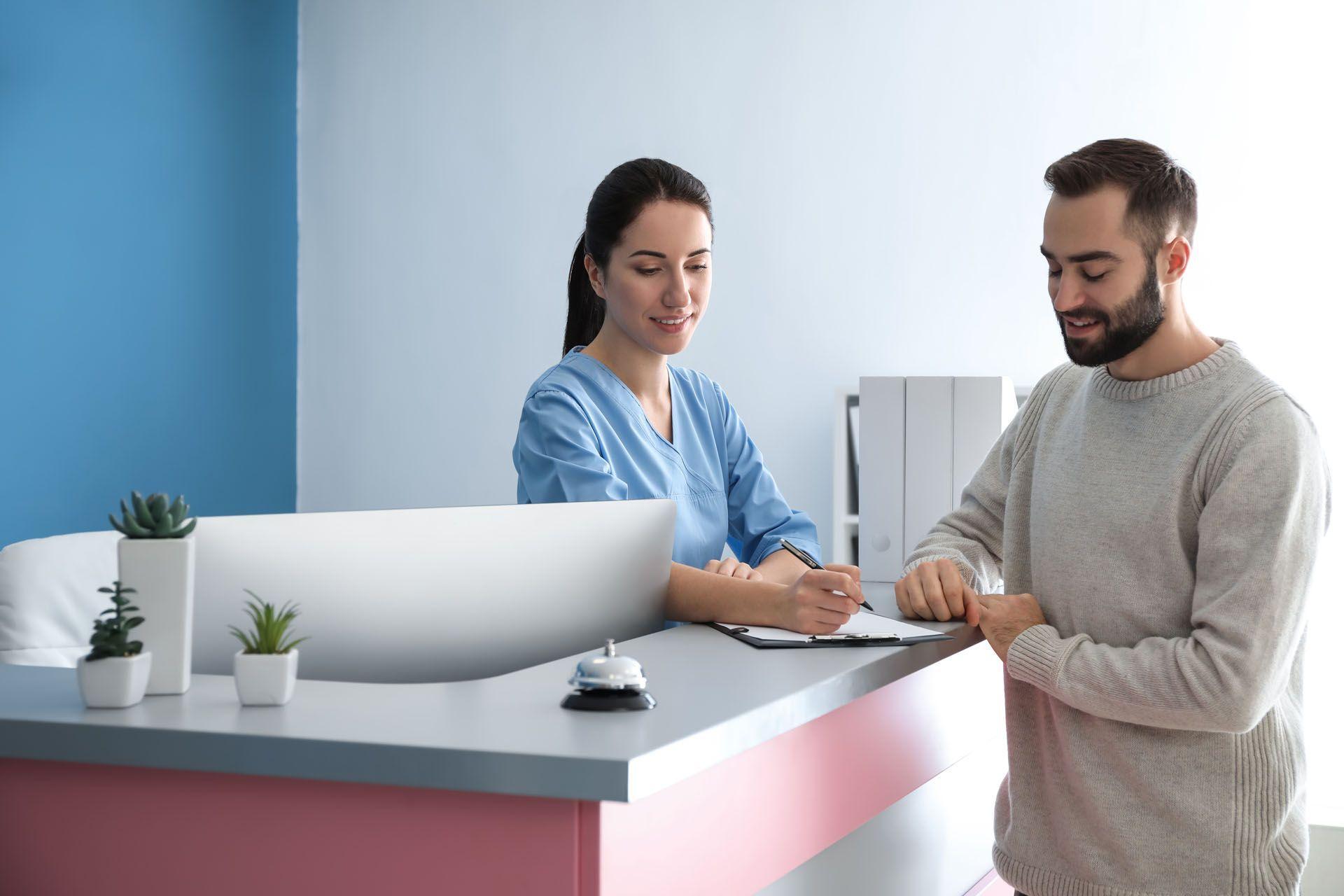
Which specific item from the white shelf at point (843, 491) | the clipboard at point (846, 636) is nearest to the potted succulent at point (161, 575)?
the clipboard at point (846, 636)

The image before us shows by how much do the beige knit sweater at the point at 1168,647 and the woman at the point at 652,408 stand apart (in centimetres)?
41

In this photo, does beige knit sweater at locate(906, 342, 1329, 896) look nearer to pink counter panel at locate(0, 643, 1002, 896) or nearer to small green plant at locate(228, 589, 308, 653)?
pink counter panel at locate(0, 643, 1002, 896)

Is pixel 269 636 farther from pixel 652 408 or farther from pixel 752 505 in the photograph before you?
pixel 752 505

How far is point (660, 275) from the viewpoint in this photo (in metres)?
1.86

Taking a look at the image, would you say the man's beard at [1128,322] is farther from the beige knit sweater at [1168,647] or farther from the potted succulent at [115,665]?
the potted succulent at [115,665]

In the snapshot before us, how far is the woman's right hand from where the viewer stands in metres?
1.30

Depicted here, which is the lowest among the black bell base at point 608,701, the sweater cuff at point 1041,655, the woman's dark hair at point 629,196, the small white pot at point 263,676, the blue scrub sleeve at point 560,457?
the sweater cuff at point 1041,655

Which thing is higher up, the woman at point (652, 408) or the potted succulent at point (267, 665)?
the woman at point (652, 408)

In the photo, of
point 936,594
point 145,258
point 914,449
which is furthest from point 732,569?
point 145,258

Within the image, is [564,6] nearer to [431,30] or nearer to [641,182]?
[431,30]

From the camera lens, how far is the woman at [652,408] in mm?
1745

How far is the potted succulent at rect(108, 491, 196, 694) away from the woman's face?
100 centimetres

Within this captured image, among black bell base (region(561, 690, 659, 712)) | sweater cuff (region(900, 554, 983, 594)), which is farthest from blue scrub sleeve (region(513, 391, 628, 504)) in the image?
black bell base (region(561, 690, 659, 712))

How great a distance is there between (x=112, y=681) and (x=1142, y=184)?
3.68ft
